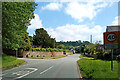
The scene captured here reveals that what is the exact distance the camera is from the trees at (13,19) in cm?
1769

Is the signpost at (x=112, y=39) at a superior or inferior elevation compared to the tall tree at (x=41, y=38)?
inferior

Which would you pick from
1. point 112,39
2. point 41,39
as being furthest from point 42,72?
point 41,39

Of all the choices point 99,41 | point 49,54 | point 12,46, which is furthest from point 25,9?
point 99,41

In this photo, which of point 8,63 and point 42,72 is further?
point 8,63

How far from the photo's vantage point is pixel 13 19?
18.3 metres

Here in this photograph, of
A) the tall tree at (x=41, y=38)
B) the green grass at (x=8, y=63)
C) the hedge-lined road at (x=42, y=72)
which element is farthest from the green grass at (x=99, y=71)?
the tall tree at (x=41, y=38)

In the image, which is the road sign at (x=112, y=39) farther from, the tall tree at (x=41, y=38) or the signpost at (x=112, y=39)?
the tall tree at (x=41, y=38)

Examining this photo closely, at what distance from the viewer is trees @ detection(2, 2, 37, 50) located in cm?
1769

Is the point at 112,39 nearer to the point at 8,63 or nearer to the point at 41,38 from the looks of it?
the point at 8,63

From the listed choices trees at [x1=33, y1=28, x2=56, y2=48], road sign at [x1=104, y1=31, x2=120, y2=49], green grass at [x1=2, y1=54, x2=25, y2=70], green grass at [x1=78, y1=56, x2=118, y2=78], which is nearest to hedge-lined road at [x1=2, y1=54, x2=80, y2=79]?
green grass at [x1=78, y1=56, x2=118, y2=78]

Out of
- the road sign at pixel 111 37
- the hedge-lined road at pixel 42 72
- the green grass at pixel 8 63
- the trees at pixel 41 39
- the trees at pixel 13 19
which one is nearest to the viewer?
the road sign at pixel 111 37

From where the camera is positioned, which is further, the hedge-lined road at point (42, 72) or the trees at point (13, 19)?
the trees at point (13, 19)

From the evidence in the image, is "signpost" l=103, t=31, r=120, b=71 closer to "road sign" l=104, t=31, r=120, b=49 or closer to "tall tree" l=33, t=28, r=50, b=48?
"road sign" l=104, t=31, r=120, b=49

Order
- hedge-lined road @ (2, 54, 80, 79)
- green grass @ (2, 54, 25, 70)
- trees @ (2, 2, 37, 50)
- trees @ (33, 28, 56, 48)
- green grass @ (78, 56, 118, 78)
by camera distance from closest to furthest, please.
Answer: green grass @ (78, 56, 118, 78)
hedge-lined road @ (2, 54, 80, 79)
trees @ (2, 2, 37, 50)
green grass @ (2, 54, 25, 70)
trees @ (33, 28, 56, 48)
